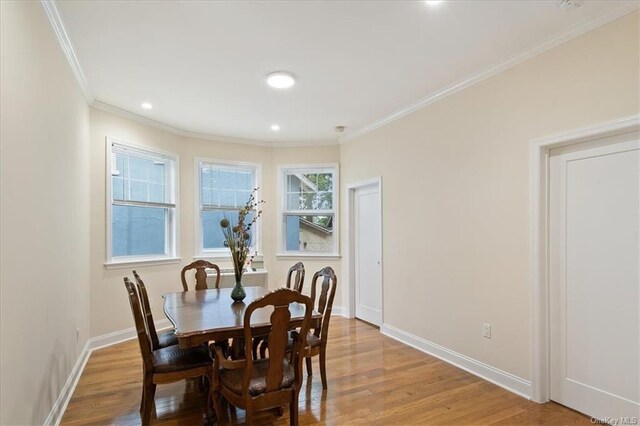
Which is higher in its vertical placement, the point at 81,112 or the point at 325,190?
the point at 81,112

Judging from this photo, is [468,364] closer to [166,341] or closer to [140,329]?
[166,341]

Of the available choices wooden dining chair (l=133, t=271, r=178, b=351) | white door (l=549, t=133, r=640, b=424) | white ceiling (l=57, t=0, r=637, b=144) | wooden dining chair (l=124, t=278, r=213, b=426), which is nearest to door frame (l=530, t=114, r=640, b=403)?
white door (l=549, t=133, r=640, b=424)

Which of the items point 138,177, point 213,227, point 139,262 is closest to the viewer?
point 139,262

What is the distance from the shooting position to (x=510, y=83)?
3047 millimetres

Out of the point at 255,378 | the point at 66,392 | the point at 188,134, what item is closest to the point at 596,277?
the point at 255,378

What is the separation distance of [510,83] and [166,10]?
9.03 feet

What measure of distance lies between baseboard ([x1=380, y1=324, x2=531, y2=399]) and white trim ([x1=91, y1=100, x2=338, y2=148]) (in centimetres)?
310

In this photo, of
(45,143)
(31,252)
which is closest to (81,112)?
(45,143)

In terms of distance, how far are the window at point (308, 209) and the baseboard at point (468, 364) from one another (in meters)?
1.85

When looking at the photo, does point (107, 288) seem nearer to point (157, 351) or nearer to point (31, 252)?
point (157, 351)

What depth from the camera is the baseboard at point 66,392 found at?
2443 millimetres

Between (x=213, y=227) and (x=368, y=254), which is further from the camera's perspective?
(x=213, y=227)

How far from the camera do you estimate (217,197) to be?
5.55m

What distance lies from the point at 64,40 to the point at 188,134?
2.64 m
